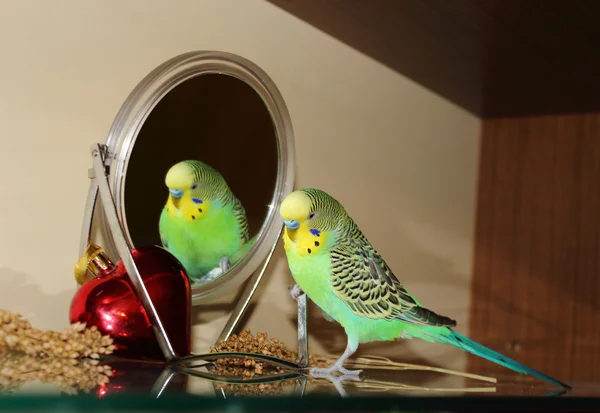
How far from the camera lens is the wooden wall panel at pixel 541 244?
1328 mm

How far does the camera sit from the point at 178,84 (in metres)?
0.73

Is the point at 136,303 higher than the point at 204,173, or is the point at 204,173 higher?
the point at 204,173

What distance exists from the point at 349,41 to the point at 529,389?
60cm

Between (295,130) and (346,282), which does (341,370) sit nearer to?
(346,282)

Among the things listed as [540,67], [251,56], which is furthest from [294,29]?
[540,67]

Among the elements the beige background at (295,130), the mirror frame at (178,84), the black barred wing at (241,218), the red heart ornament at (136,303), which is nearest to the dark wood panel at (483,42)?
the beige background at (295,130)

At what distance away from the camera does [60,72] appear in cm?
69

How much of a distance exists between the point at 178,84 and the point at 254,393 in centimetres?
38

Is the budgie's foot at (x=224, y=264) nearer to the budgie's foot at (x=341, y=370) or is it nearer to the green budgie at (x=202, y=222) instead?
the green budgie at (x=202, y=222)

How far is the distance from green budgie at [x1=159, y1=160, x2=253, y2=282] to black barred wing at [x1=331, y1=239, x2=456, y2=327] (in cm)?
15

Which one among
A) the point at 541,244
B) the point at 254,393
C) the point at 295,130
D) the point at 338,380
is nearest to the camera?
the point at 254,393

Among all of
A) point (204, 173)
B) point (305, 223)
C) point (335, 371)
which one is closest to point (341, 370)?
point (335, 371)

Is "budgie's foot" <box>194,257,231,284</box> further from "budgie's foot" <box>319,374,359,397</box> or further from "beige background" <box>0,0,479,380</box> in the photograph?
"budgie's foot" <box>319,374,359,397</box>

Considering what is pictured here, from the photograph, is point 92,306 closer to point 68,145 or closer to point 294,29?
point 68,145
